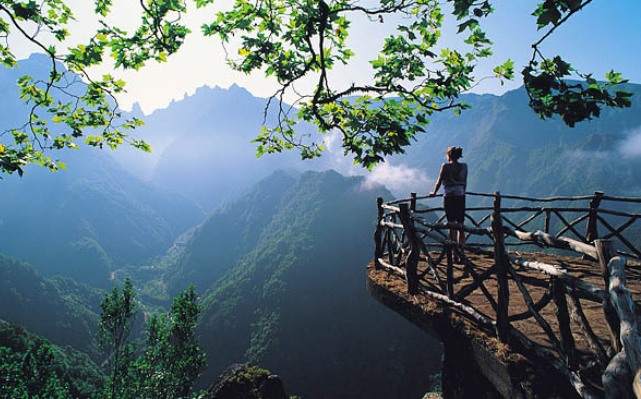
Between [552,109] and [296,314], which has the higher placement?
[296,314]

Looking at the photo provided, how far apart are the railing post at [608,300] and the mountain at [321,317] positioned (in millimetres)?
92869

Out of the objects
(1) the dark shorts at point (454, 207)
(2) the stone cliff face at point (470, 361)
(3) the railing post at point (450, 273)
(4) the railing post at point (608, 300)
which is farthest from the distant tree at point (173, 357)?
(4) the railing post at point (608, 300)

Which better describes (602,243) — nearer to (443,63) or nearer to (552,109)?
(552,109)

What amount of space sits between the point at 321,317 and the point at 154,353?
3456 inches

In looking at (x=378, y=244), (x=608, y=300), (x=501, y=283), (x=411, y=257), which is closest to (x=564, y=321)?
(x=501, y=283)

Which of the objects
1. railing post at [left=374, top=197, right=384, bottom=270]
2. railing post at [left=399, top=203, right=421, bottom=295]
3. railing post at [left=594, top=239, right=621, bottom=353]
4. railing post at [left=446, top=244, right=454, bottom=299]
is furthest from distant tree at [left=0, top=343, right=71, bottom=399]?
railing post at [left=594, top=239, right=621, bottom=353]

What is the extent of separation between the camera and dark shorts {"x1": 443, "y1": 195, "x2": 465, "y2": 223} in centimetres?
811

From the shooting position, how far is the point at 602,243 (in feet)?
9.87

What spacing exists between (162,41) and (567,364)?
6716 millimetres

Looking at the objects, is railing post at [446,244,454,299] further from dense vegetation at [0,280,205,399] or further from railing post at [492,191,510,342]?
dense vegetation at [0,280,205,399]

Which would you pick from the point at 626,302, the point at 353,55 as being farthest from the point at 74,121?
the point at 626,302

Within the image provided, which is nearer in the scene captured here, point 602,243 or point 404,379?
point 602,243

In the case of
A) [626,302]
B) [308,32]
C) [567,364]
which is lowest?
[567,364]

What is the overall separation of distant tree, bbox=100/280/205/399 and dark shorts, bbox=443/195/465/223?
28541 millimetres
